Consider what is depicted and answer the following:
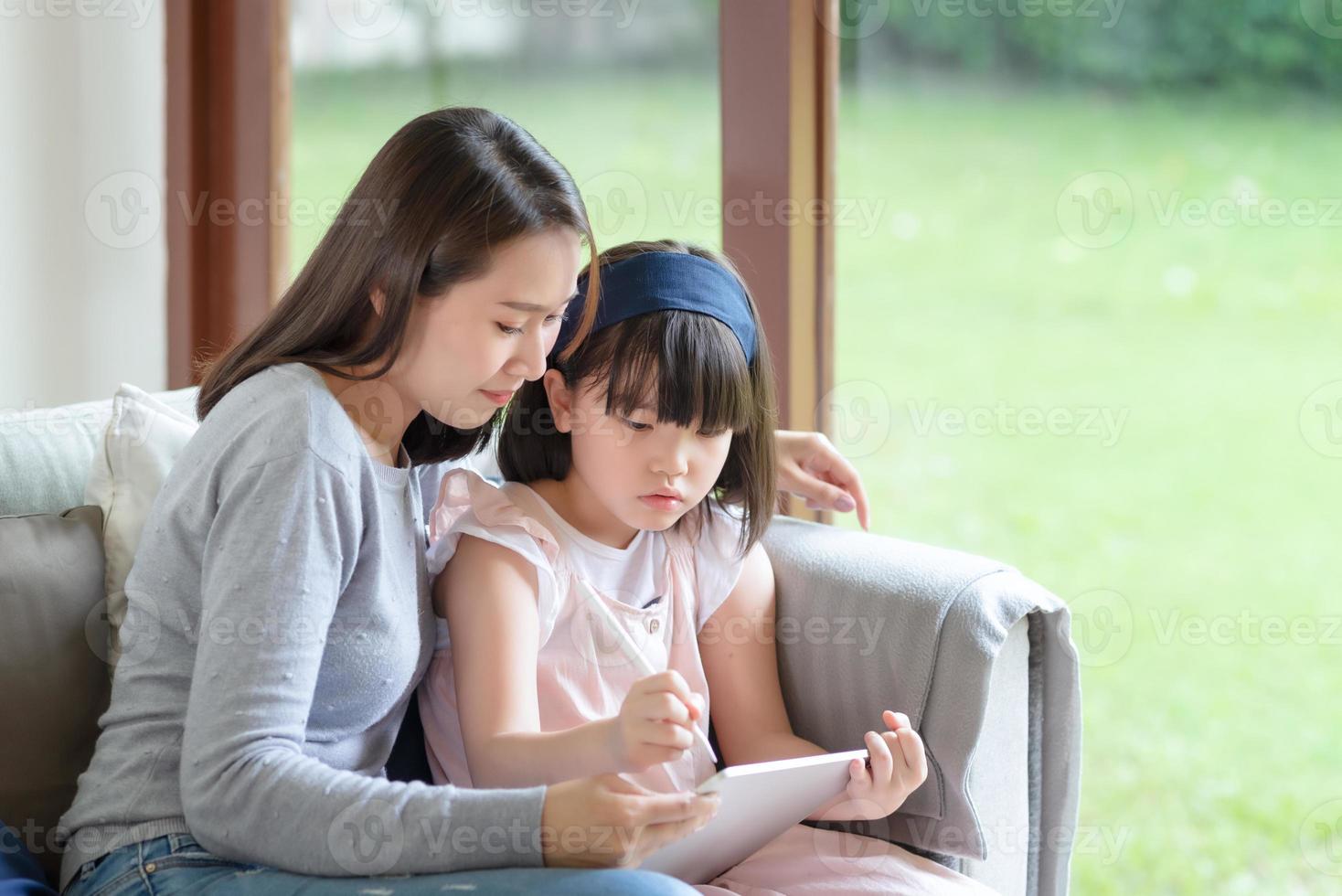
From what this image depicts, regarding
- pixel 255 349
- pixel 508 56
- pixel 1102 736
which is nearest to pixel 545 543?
pixel 255 349

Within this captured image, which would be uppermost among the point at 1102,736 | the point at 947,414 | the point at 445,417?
the point at 445,417

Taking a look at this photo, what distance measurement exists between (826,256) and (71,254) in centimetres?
146

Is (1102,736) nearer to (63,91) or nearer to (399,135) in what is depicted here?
(399,135)

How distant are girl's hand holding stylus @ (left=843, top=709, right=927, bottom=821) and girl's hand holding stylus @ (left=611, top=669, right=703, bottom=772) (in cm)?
24

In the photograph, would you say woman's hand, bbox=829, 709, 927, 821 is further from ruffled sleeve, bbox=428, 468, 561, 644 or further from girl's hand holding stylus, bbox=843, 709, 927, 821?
ruffled sleeve, bbox=428, 468, 561, 644

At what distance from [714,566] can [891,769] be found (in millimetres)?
328

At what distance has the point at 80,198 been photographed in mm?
2412

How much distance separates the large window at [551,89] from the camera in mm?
2115

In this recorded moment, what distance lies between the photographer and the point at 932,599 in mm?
1316

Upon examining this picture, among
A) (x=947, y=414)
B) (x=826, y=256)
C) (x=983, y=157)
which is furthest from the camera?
(x=947, y=414)

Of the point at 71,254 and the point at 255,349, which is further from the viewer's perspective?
the point at 71,254

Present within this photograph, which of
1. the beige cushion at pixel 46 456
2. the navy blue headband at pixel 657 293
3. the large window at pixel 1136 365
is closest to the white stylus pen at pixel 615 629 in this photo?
the navy blue headband at pixel 657 293

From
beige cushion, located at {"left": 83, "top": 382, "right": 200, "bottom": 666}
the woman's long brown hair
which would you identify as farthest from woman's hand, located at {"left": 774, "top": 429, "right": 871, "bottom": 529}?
beige cushion, located at {"left": 83, "top": 382, "right": 200, "bottom": 666}

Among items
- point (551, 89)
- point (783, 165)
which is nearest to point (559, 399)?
point (783, 165)
